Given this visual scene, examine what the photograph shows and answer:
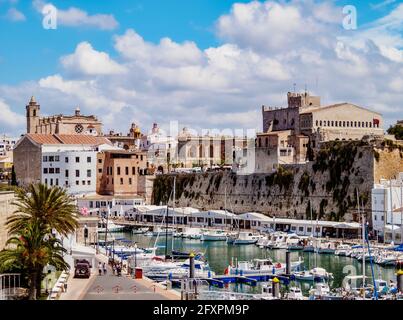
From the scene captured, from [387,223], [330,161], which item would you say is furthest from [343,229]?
[330,161]

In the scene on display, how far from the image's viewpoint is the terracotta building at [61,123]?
71.2 m

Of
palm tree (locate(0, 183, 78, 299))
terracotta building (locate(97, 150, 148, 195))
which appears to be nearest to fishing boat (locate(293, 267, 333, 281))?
palm tree (locate(0, 183, 78, 299))

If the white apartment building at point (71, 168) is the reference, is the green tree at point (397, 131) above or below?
above

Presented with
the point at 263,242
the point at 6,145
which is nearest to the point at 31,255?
the point at 263,242

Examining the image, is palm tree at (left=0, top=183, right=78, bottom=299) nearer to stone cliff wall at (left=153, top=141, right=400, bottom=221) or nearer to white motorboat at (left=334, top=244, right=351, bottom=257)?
white motorboat at (left=334, top=244, right=351, bottom=257)

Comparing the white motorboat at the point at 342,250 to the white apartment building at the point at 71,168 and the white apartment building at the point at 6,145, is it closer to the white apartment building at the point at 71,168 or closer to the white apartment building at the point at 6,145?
the white apartment building at the point at 71,168

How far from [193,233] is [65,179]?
15604mm

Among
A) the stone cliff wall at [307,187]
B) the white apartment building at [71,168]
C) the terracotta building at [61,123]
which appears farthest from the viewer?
the terracotta building at [61,123]

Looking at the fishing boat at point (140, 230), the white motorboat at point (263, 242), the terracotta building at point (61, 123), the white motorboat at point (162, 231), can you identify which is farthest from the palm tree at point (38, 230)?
the terracotta building at point (61, 123)

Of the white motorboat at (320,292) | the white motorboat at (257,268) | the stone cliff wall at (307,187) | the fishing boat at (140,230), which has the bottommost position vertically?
the white motorboat at (320,292)

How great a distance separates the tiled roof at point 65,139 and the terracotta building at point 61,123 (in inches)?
268

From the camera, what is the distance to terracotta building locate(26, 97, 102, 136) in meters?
71.2

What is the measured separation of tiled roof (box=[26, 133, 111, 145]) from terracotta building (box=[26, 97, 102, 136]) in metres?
6.81
